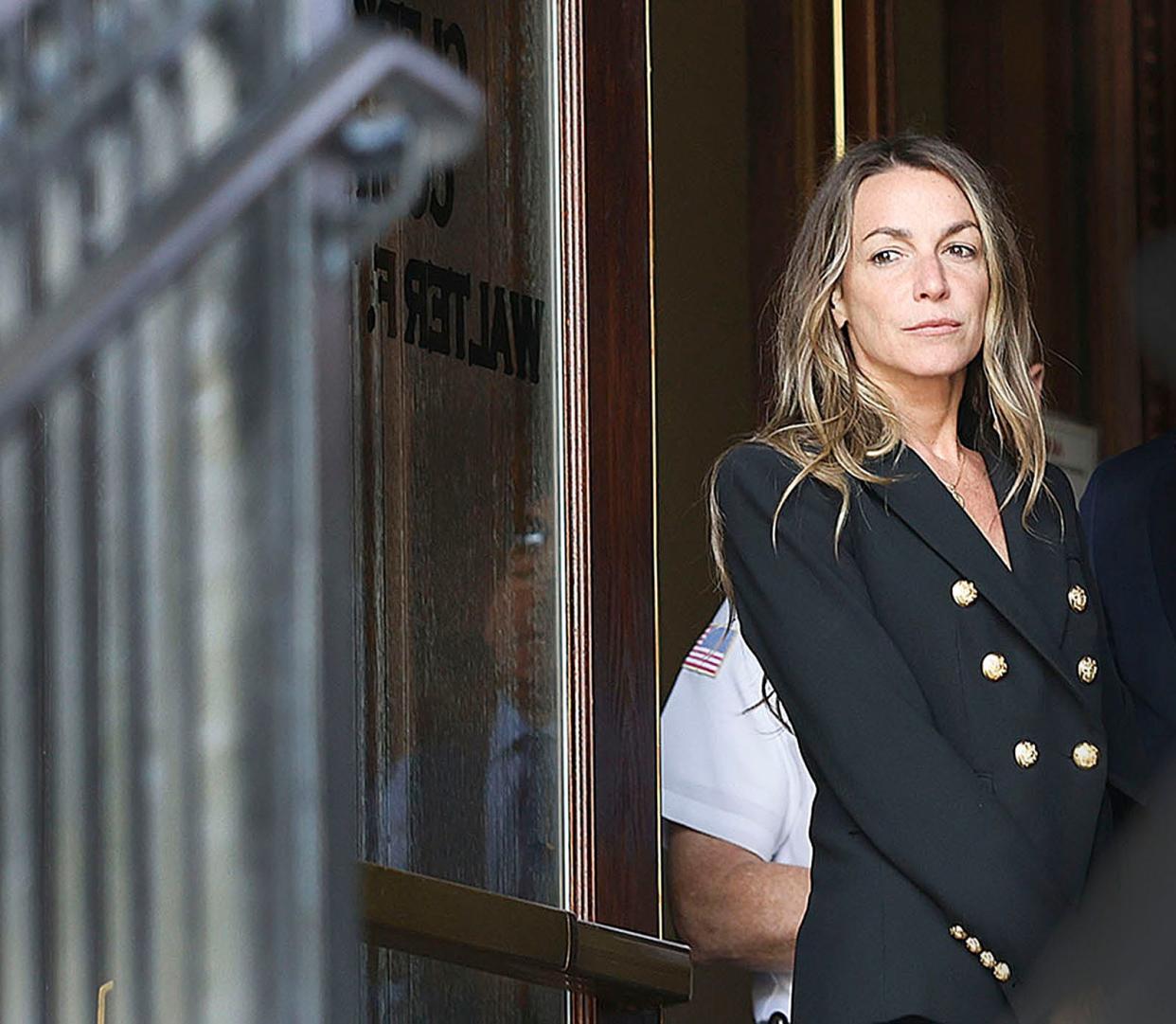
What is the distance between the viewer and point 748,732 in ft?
9.66

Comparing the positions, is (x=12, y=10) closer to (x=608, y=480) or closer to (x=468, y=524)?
(x=468, y=524)

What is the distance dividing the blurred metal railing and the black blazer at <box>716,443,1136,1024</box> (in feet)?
2.97

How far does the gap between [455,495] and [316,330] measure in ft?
4.01

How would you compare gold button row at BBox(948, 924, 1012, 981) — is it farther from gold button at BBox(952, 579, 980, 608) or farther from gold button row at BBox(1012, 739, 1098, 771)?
gold button at BBox(952, 579, 980, 608)

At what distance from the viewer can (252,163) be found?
3.49 ft

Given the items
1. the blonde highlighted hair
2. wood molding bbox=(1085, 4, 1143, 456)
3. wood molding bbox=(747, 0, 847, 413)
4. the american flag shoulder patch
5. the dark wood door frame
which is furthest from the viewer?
wood molding bbox=(1085, 4, 1143, 456)

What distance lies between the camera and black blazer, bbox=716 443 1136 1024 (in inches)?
77.0

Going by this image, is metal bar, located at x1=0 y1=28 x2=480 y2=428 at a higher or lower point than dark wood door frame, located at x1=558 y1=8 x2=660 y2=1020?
lower

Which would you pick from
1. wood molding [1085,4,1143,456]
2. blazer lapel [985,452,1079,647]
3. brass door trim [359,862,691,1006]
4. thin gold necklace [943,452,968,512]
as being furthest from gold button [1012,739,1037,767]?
wood molding [1085,4,1143,456]

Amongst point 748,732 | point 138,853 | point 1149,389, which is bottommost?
point 138,853

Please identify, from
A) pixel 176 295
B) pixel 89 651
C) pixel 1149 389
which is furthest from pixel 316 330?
pixel 1149 389

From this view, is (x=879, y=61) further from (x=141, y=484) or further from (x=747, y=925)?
(x=141, y=484)

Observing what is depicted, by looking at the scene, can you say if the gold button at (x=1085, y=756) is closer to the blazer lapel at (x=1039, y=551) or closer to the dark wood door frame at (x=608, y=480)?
the blazer lapel at (x=1039, y=551)

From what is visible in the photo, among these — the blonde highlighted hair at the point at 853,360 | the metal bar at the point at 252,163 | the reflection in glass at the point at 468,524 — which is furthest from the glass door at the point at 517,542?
the metal bar at the point at 252,163
